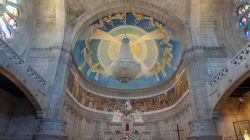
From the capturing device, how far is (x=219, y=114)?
10.0 m

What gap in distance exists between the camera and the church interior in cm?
943

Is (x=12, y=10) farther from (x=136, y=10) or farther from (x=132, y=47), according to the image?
(x=132, y=47)

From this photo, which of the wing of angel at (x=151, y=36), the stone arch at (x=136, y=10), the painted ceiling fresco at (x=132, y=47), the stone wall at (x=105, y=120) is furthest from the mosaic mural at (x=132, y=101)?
the wing of angel at (x=151, y=36)

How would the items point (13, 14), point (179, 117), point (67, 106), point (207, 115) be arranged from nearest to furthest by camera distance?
1. point (207, 115)
2. point (13, 14)
3. point (67, 106)
4. point (179, 117)

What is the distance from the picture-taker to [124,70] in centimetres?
845

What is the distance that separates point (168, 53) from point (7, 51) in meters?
12.8

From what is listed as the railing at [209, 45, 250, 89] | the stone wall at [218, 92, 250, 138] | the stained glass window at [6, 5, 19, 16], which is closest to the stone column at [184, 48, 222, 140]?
the stone wall at [218, 92, 250, 138]

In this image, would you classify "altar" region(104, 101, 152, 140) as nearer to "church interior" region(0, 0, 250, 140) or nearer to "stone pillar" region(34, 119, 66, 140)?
"church interior" region(0, 0, 250, 140)

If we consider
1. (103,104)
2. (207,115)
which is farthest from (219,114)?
(103,104)

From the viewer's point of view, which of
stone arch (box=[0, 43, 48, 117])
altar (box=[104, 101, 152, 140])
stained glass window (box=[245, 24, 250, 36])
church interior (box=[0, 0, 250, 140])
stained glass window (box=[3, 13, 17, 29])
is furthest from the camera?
altar (box=[104, 101, 152, 140])

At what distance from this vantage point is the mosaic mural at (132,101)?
44.7 feet

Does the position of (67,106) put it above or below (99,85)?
below

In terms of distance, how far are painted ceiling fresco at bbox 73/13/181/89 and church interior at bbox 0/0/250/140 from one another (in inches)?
3.8

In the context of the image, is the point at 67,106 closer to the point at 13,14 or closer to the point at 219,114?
the point at 13,14
